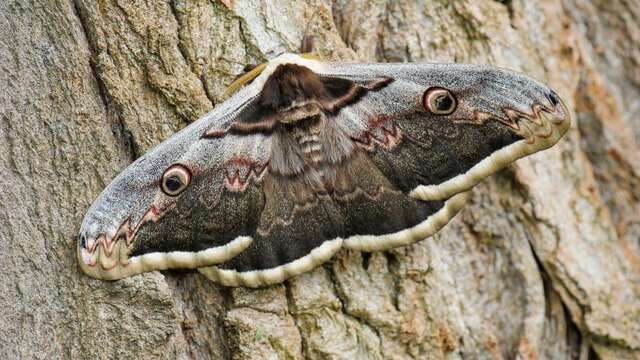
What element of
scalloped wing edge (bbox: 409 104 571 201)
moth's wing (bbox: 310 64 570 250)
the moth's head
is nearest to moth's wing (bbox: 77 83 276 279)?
the moth's head

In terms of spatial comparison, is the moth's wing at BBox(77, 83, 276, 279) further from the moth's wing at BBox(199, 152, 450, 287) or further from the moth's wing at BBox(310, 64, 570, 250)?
the moth's wing at BBox(310, 64, 570, 250)

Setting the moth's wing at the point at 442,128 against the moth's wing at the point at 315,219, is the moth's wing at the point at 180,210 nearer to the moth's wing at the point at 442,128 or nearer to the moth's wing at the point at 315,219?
the moth's wing at the point at 315,219

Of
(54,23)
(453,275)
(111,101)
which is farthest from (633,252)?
(54,23)

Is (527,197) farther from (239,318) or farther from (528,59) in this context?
(239,318)

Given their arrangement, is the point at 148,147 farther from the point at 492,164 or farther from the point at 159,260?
the point at 492,164

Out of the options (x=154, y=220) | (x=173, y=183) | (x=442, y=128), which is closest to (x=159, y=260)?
(x=154, y=220)

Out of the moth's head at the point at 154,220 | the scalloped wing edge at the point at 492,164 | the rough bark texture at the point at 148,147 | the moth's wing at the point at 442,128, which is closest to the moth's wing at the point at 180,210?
the moth's head at the point at 154,220
